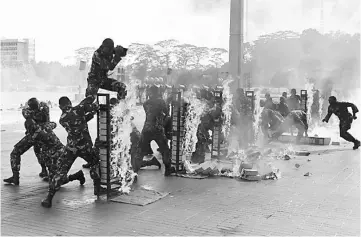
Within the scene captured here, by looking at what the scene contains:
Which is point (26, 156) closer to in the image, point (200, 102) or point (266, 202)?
point (200, 102)

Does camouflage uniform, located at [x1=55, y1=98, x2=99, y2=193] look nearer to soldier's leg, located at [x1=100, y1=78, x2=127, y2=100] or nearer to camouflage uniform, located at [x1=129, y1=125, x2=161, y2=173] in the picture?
soldier's leg, located at [x1=100, y1=78, x2=127, y2=100]

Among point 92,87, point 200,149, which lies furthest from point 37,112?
point 200,149

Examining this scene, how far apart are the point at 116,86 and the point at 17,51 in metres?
33.4

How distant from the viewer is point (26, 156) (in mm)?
10586

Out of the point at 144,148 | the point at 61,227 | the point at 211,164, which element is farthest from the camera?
the point at 211,164

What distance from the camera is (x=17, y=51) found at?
37.6m

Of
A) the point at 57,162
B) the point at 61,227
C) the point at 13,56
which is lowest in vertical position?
the point at 61,227

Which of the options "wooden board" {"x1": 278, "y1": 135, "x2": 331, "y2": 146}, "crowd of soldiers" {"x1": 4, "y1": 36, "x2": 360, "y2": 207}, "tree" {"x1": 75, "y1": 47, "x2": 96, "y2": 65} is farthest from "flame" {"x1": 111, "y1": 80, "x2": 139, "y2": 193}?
"tree" {"x1": 75, "y1": 47, "x2": 96, "y2": 65}

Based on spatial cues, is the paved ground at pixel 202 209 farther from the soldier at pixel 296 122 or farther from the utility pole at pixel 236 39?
the utility pole at pixel 236 39

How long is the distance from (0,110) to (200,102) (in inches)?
719

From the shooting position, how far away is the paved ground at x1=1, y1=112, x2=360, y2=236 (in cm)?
532

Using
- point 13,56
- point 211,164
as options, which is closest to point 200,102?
point 211,164

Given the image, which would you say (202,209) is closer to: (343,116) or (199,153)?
(199,153)

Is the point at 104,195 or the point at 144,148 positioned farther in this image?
the point at 144,148
